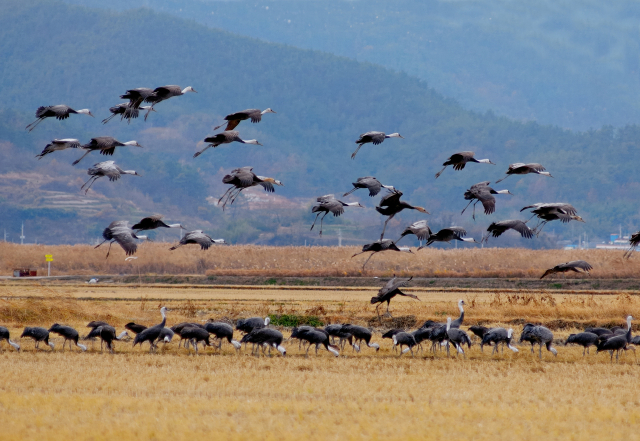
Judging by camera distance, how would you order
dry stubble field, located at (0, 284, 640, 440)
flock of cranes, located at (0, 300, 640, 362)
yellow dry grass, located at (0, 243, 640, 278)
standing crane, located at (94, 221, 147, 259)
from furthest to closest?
yellow dry grass, located at (0, 243, 640, 278), flock of cranes, located at (0, 300, 640, 362), standing crane, located at (94, 221, 147, 259), dry stubble field, located at (0, 284, 640, 440)

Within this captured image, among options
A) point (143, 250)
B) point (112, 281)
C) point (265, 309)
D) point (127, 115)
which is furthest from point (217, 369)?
point (143, 250)

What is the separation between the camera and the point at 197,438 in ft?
43.3

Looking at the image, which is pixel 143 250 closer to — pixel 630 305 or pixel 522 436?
pixel 630 305

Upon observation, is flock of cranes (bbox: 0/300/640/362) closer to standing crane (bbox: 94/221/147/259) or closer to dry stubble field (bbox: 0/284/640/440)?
dry stubble field (bbox: 0/284/640/440)

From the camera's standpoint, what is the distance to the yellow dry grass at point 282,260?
2648 inches

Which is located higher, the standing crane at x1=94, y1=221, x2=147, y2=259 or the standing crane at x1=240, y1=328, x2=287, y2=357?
the standing crane at x1=94, y1=221, x2=147, y2=259

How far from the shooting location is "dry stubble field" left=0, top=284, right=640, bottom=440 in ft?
45.2

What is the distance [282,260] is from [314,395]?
6011 centimetres

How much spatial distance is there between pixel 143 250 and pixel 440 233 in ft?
201

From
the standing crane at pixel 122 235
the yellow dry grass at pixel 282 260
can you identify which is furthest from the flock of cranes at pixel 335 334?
the yellow dry grass at pixel 282 260

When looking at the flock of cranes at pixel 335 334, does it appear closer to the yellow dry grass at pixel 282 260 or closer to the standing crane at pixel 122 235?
the standing crane at pixel 122 235

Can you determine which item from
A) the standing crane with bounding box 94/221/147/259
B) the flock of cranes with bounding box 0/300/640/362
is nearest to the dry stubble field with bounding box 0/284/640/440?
the flock of cranes with bounding box 0/300/640/362

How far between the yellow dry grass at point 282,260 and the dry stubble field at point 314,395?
41329 millimetres

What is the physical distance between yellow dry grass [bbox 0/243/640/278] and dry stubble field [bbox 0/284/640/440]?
1627 inches
